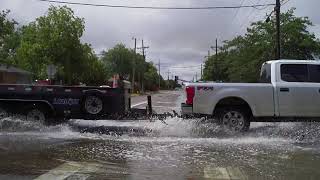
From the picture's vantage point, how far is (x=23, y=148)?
12.9 meters

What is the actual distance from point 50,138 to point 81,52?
41.5 meters

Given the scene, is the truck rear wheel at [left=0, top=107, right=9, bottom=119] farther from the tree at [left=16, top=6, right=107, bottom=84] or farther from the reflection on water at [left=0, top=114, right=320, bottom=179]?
the tree at [left=16, top=6, right=107, bottom=84]

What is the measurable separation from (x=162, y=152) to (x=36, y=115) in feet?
16.7

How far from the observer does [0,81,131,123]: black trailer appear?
53.8 feet

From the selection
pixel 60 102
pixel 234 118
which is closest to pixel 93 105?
pixel 60 102

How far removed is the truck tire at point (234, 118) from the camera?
1565 cm

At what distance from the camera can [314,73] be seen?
1580 cm

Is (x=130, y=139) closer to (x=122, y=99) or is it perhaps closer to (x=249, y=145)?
(x=122, y=99)

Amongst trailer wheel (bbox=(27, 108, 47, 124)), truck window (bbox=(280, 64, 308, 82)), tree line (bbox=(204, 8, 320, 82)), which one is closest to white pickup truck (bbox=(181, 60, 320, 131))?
truck window (bbox=(280, 64, 308, 82))

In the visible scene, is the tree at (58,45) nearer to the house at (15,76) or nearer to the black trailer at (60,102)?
the house at (15,76)

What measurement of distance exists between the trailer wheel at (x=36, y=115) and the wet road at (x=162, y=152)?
0.22 m

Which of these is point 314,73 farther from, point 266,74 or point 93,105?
point 93,105

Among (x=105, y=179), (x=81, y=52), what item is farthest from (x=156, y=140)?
(x=81, y=52)

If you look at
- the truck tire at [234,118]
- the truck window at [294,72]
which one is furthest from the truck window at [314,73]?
the truck tire at [234,118]
